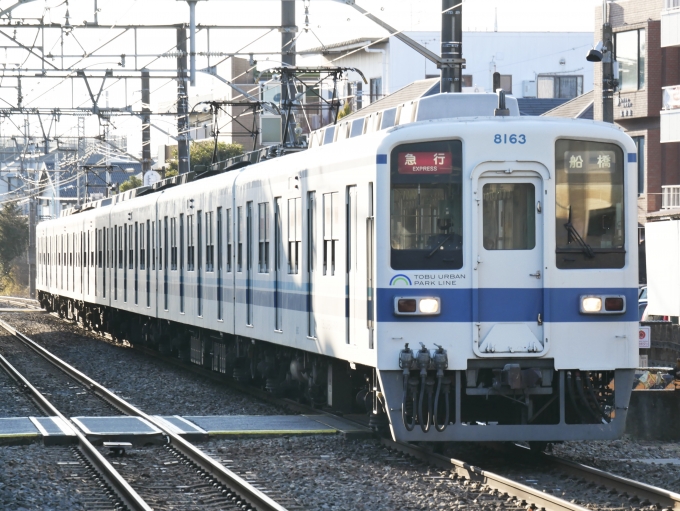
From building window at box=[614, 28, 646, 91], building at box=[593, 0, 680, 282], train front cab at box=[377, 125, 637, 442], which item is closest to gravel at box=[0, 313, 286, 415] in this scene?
train front cab at box=[377, 125, 637, 442]

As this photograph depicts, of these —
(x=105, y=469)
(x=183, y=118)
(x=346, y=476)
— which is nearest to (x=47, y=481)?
(x=105, y=469)

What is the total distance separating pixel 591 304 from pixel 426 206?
1489 millimetres

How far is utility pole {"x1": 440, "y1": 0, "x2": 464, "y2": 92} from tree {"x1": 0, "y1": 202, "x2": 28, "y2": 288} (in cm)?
6214

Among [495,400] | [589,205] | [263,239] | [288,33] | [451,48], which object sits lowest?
[495,400]

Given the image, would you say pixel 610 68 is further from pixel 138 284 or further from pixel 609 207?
pixel 138 284

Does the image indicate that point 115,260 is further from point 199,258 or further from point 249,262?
point 249,262

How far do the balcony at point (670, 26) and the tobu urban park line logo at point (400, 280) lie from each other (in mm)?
23518

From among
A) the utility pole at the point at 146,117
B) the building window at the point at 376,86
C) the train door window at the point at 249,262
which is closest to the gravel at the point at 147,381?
the train door window at the point at 249,262

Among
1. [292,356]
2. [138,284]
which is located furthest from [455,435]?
[138,284]

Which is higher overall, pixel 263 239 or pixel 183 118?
pixel 183 118

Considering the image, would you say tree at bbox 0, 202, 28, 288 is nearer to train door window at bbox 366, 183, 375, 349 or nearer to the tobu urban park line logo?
train door window at bbox 366, 183, 375, 349

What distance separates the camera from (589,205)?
32.9 feet

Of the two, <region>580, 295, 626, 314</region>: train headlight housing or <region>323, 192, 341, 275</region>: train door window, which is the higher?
<region>323, 192, 341, 275</region>: train door window

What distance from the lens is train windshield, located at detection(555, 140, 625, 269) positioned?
9.96 metres
